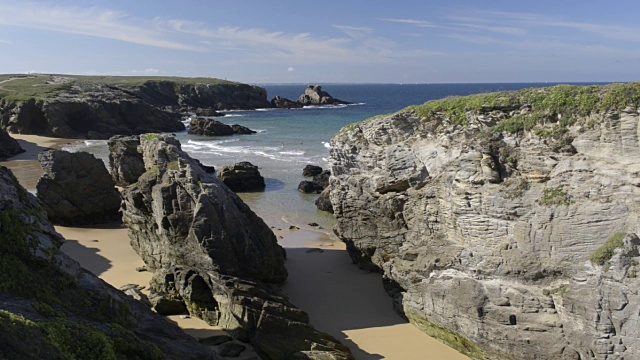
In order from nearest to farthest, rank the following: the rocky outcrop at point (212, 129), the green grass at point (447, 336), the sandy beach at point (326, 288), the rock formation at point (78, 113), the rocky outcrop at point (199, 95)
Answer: the green grass at point (447, 336) → the sandy beach at point (326, 288) → the rock formation at point (78, 113) → the rocky outcrop at point (212, 129) → the rocky outcrop at point (199, 95)

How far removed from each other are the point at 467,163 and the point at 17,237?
1167 centimetres

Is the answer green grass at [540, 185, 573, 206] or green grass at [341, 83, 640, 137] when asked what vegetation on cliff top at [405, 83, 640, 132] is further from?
green grass at [540, 185, 573, 206]

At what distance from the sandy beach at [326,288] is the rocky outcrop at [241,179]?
1009 cm

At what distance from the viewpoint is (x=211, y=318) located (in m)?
15.6

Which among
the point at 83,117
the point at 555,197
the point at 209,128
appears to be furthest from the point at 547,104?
the point at 83,117

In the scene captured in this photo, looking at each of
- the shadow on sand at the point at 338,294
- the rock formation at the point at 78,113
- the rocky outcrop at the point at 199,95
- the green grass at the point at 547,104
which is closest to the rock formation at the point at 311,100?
the rocky outcrop at the point at 199,95

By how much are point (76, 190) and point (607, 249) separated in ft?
83.0

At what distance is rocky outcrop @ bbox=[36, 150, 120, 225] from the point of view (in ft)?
85.3

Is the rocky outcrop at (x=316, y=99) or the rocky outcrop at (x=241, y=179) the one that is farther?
the rocky outcrop at (x=316, y=99)

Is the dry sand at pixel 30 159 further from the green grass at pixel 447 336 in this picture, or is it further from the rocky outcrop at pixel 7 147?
the green grass at pixel 447 336

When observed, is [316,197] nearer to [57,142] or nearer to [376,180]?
[376,180]

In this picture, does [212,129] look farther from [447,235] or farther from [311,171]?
[447,235]

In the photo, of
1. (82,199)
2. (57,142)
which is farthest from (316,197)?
(57,142)

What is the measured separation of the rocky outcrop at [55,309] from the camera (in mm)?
7383
